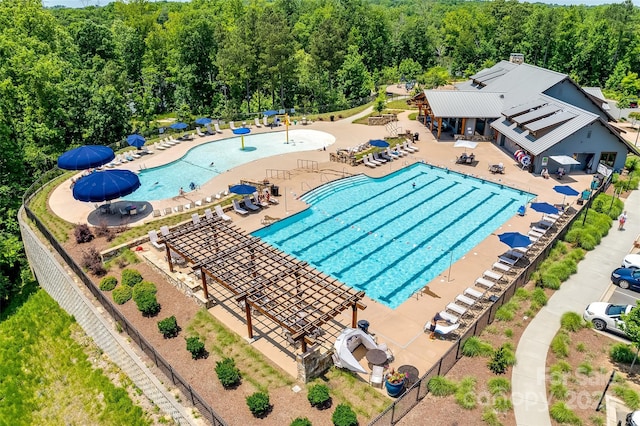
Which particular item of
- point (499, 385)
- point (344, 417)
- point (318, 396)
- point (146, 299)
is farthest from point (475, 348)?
point (146, 299)

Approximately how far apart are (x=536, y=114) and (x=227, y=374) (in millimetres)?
34749

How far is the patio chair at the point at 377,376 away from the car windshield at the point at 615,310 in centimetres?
1086

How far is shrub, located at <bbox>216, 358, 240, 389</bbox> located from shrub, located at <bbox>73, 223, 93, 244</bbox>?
1470cm

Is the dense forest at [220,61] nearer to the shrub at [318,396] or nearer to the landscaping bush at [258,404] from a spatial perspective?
the landscaping bush at [258,404]

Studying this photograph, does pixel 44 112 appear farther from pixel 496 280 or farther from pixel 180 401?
pixel 496 280

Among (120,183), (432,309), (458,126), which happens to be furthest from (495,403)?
(458,126)

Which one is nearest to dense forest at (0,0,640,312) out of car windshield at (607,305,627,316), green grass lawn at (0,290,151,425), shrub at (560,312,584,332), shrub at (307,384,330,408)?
green grass lawn at (0,290,151,425)

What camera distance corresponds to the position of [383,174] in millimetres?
36375

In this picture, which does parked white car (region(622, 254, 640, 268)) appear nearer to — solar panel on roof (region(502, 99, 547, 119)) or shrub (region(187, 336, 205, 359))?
solar panel on roof (region(502, 99, 547, 119))

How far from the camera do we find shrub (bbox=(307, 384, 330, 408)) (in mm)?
14970

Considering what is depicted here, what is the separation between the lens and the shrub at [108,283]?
22.3m

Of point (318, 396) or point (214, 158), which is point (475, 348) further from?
point (214, 158)

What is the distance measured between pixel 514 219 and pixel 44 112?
136 feet

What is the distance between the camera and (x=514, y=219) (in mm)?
28828
